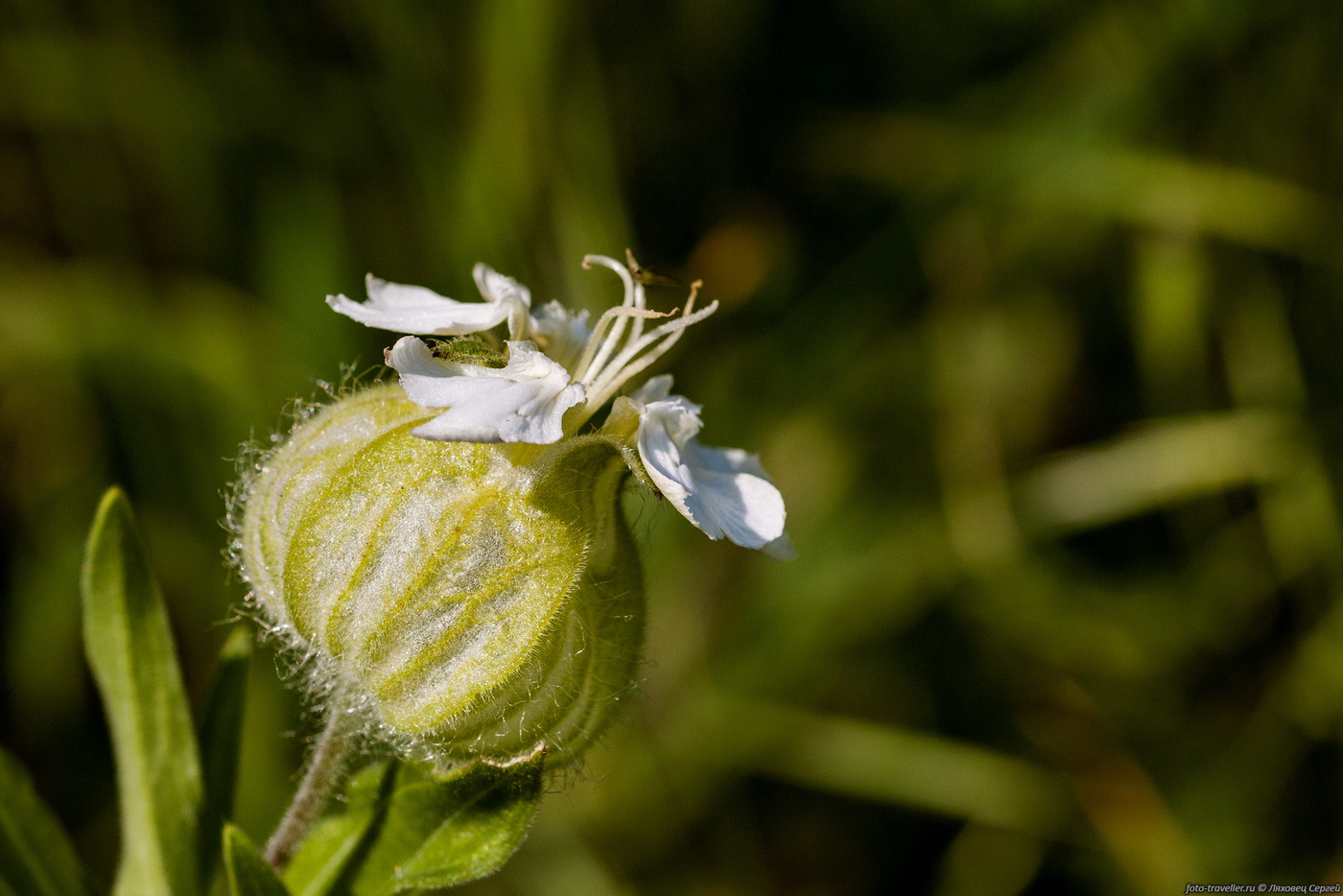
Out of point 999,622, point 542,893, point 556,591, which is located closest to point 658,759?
point 542,893

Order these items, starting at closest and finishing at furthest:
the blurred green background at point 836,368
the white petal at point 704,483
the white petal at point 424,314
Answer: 1. the white petal at point 704,483
2. the white petal at point 424,314
3. the blurred green background at point 836,368

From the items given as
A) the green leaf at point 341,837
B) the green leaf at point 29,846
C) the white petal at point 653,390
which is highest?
the white petal at point 653,390

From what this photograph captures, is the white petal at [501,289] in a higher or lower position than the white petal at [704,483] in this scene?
higher

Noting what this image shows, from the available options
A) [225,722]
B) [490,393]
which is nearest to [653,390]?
[490,393]

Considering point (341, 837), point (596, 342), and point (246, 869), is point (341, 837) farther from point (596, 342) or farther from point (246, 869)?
point (596, 342)

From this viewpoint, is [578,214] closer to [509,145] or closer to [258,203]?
[509,145]

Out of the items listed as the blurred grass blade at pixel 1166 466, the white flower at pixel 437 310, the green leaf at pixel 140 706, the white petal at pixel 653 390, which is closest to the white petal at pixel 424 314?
the white flower at pixel 437 310

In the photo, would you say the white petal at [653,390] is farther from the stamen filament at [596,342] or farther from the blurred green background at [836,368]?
the blurred green background at [836,368]
